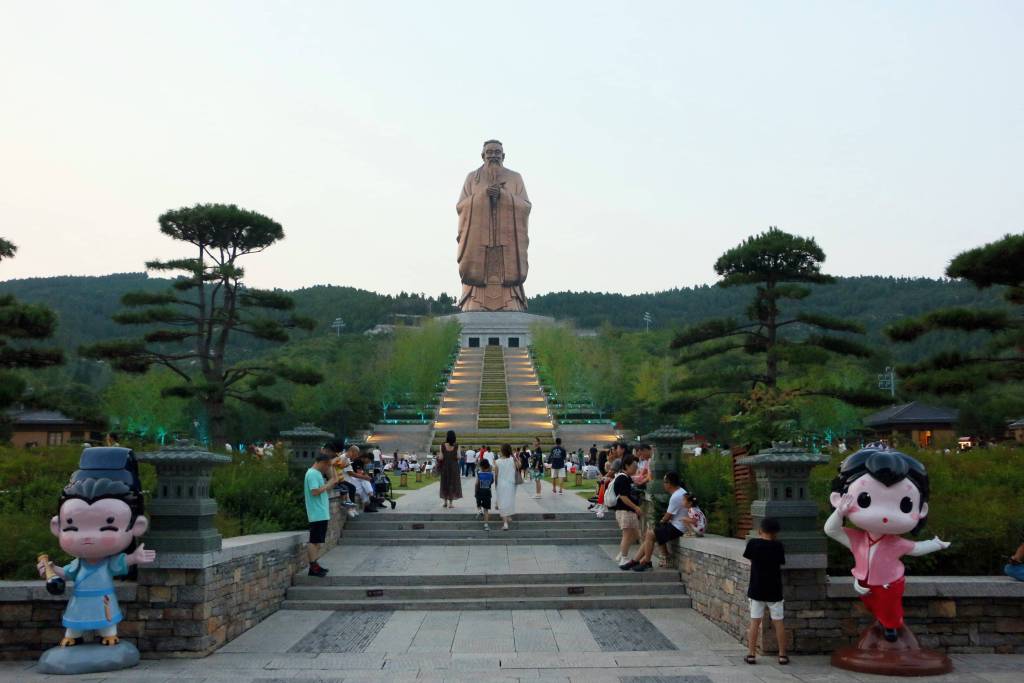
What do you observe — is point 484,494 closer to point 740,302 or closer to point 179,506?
point 179,506

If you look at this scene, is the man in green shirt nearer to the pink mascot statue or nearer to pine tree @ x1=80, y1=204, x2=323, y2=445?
the pink mascot statue

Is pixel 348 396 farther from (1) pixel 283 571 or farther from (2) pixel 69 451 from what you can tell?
(1) pixel 283 571

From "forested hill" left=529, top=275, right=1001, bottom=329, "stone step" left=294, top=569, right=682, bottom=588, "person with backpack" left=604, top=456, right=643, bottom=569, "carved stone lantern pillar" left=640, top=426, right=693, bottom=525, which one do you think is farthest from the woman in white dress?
"forested hill" left=529, top=275, right=1001, bottom=329

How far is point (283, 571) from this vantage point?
1028cm

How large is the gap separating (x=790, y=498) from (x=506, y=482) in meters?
5.85

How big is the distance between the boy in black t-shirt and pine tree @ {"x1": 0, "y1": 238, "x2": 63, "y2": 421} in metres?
14.6

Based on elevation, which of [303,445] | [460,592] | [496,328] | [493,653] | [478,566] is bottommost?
[493,653]

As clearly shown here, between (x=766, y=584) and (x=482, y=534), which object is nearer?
(x=766, y=584)

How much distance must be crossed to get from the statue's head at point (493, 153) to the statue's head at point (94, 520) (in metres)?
51.4

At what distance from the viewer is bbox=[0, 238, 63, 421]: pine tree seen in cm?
1766

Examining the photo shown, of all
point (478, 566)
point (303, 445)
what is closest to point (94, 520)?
point (478, 566)

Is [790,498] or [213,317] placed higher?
[213,317]

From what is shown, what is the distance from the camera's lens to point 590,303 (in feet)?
436

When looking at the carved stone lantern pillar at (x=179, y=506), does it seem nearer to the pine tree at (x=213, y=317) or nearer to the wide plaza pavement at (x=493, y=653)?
the wide plaza pavement at (x=493, y=653)
